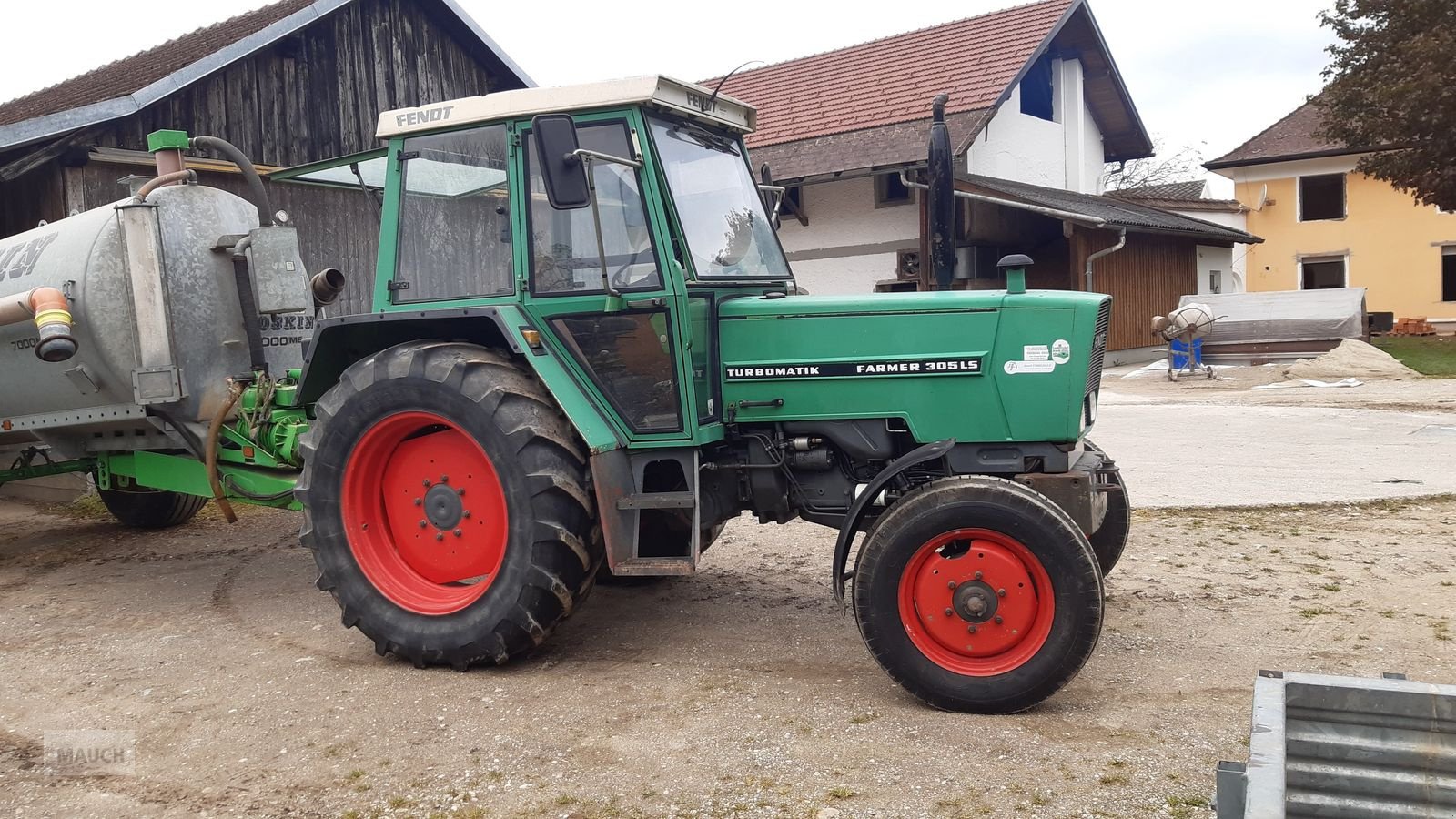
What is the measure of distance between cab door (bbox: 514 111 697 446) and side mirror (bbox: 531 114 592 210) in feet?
1.13

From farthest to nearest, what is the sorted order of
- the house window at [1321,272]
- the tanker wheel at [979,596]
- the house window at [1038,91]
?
the house window at [1321,272]
the house window at [1038,91]
the tanker wheel at [979,596]

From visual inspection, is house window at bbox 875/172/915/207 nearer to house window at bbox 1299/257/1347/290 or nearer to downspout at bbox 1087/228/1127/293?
downspout at bbox 1087/228/1127/293

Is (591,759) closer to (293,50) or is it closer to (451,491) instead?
(451,491)

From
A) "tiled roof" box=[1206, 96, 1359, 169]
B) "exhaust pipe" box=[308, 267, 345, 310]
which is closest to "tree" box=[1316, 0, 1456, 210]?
"tiled roof" box=[1206, 96, 1359, 169]

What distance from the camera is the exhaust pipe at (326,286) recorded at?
259 inches

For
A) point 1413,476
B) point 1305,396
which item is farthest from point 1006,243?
point 1413,476

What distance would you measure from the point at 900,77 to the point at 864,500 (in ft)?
54.4

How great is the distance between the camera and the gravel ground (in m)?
3.52

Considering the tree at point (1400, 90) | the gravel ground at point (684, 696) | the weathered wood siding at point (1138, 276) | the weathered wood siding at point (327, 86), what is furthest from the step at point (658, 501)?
the tree at point (1400, 90)

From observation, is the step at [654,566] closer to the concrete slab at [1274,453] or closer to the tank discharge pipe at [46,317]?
the tank discharge pipe at [46,317]

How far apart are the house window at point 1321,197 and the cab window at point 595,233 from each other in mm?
29122

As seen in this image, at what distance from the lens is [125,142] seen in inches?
374

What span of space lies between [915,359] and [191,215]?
13.3 feet

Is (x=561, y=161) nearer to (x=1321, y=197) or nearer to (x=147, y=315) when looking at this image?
Answer: (x=147, y=315)
